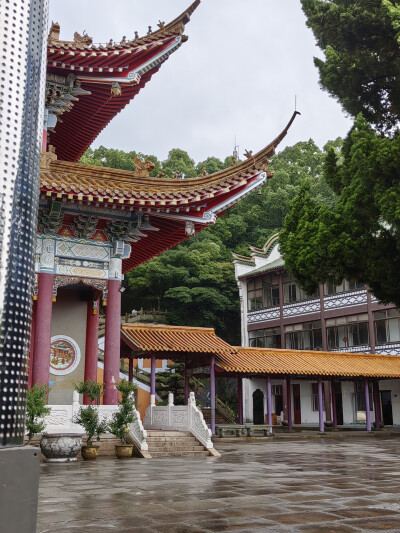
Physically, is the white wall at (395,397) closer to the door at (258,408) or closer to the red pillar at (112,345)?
the door at (258,408)

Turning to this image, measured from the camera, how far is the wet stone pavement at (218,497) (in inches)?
217

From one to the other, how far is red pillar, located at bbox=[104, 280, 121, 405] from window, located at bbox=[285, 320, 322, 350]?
24.5 meters

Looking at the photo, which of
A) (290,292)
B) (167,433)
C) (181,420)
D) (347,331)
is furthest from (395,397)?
(167,433)

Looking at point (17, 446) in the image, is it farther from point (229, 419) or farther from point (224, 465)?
point (229, 419)

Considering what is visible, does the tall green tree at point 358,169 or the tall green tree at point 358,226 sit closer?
the tall green tree at point 358,226

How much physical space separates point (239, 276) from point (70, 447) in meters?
29.1

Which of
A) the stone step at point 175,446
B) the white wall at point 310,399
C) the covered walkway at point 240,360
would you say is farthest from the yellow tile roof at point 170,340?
the white wall at point 310,399

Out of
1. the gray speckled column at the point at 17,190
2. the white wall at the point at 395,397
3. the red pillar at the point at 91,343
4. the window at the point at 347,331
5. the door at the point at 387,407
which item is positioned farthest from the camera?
the window at the point at 347,331

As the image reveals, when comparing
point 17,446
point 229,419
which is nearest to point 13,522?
point 17,446

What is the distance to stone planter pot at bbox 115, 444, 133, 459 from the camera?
524 inches

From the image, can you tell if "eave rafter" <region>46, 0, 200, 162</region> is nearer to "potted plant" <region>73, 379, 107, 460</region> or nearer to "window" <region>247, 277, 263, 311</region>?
"potted plant" <region>73, 379, 107, 460</region>

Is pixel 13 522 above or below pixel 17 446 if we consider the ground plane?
below

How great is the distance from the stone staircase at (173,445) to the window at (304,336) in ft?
73.1

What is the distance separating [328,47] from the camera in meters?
11.2
